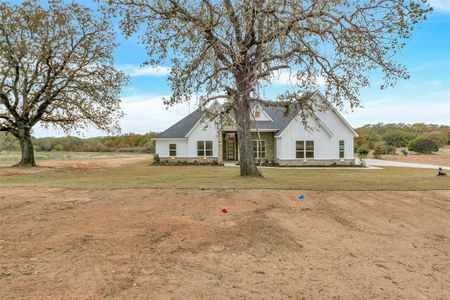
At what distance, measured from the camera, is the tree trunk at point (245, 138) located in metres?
13.2

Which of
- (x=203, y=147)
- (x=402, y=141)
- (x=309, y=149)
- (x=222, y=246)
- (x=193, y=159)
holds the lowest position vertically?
(x=222, y=246)

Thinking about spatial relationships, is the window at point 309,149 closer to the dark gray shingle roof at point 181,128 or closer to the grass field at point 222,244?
the dark gray shingle roof at point 181,128

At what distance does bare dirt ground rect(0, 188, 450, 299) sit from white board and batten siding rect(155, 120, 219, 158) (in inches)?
665

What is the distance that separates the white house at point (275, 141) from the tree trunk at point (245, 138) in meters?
9.69

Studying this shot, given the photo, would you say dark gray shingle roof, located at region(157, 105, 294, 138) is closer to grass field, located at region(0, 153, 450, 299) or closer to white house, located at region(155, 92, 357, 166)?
white house, located at region(155, 92, 357, 166)

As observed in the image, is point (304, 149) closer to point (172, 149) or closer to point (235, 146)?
point (235, 146)

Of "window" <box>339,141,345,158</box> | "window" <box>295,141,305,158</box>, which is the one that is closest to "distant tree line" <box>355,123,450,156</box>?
"window" <box>339,141,345,158</box>

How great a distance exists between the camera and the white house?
24.6 m

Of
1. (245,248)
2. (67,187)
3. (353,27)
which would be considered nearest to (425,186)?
(353,27)

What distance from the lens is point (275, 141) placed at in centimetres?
2606

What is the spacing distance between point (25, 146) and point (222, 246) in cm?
2189

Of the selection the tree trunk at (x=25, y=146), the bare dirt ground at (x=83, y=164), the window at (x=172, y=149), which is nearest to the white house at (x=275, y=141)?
the window at (x=172, y=149)

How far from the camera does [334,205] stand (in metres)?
8.38

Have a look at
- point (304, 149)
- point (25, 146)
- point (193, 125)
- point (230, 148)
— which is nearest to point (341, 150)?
point (304, 149)
